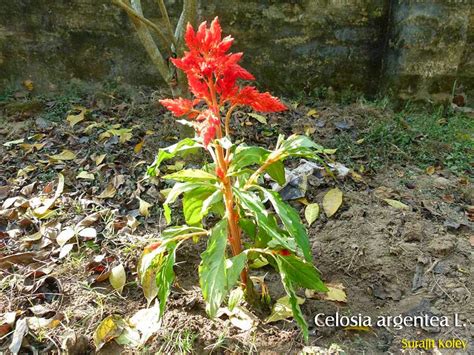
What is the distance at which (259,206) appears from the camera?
1338 millimetres

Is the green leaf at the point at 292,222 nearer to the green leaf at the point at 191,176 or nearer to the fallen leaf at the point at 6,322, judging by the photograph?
the green leaf at the point at 191,176

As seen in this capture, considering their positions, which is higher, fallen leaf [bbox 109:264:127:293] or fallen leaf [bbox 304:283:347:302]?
fallen leaf [bbox 109:264:127:293]

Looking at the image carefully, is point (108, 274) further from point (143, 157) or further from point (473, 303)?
point (473, 303)

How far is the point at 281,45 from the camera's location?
3.35 metres

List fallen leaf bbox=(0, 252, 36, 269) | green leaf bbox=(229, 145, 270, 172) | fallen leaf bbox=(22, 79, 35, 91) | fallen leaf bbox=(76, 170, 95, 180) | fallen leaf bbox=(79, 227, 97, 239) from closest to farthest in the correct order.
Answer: green leaf bbox=(229, 145, 270, 172)
fallen leaf bbox=(0, 252, 36, 269)
fallen leaf bbox=(79, 227, 97, 239)
fallen leaf bbox=(76, 170, 95, 180)
fallen leaf bbox=(22, 79, 35, 91)

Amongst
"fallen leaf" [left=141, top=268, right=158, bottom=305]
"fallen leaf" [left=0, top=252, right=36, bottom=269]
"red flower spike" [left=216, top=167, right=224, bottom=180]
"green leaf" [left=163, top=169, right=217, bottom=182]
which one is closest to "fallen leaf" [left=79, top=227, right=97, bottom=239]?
"fallen leaf" [left=0, top=252, right=36, bottom=269]

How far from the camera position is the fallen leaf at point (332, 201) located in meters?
2.15

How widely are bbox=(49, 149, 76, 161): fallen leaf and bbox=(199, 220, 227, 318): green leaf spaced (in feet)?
5.23

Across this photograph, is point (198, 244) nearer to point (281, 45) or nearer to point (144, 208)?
point (144, 208)

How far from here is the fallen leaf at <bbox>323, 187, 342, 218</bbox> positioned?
2148mm

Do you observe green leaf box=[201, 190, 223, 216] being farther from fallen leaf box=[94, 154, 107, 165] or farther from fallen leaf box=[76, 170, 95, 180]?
fallen leaf box=[94, 154, 107, 165]

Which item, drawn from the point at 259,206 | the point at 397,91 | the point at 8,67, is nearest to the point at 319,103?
the point at 397,91

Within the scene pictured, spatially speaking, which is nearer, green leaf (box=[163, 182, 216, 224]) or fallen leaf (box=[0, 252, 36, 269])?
green leaf (box=[163, 182, 216, 224])

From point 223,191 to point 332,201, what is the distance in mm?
A: 953
